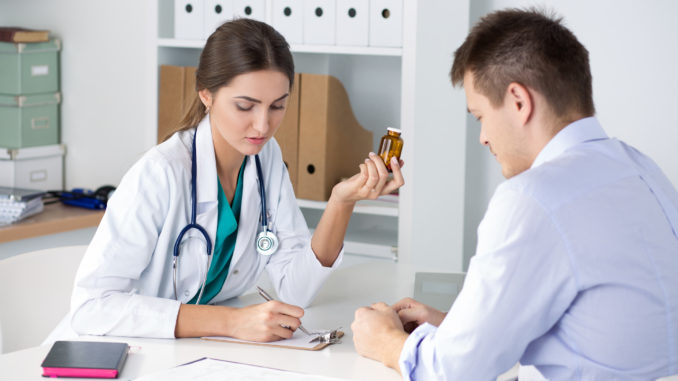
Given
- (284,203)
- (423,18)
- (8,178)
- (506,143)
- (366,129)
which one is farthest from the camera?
(8,178)

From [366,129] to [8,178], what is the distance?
4.69 feet

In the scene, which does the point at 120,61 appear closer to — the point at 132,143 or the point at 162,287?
the point at 132,143

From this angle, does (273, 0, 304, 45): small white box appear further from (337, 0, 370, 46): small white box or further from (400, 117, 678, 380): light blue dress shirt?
(400, 117, 678, 380): light blue dress shirt

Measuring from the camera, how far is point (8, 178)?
10.0 feet

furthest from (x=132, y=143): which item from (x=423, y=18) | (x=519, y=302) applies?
(x=519, y=302)

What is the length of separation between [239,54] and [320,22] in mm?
1000

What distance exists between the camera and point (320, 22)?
256 centimetres

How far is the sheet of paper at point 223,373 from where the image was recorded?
1151mm

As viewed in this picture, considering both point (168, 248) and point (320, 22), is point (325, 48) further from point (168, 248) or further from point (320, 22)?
point (168, 248)

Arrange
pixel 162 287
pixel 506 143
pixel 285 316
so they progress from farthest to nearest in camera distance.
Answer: pixel 162 287, pixel 285 316, pixel 506 143

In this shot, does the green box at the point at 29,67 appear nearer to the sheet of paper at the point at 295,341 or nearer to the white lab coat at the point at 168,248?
the white lab coat at the point at 168,248

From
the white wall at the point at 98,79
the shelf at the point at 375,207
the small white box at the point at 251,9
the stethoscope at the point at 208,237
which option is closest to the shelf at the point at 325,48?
the small white box at the point at 251,9

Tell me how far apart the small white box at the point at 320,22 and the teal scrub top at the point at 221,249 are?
1025 mm

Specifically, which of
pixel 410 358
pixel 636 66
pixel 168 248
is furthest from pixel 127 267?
pixel 636 66
